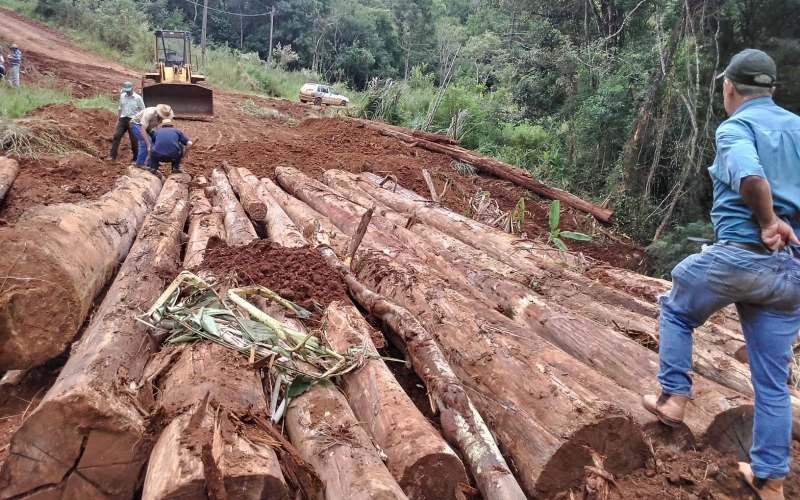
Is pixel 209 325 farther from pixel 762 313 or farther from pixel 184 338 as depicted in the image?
pixel 762 313

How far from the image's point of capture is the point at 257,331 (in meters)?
3.34

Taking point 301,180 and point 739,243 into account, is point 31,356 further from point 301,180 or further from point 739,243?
point 301,180

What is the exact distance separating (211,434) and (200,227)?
3932 mm

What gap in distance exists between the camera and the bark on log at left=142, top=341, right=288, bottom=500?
2203 mm

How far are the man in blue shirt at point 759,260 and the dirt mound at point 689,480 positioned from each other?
93mm

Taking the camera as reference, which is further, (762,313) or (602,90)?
(602,90)

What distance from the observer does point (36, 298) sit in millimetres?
3674

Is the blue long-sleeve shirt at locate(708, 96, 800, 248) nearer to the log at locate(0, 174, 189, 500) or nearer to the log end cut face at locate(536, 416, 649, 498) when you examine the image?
the log end cut face at locate(536, 416, 649, 498)

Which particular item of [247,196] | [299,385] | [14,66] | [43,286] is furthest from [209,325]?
[14,66]

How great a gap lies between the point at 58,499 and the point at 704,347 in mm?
3856

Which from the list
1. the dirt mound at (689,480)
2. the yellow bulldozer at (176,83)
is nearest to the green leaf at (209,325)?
the dirt mound at (689,480)

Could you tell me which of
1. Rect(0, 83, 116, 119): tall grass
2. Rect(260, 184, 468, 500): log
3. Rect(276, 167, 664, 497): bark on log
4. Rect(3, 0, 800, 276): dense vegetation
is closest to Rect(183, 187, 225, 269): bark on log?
Rect(276, 167, 664, 497): bark on log

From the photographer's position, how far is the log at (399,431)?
2.55 metres

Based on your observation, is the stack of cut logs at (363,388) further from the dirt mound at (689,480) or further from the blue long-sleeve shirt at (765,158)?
the blue long-sleeve shirt at (765,158)
